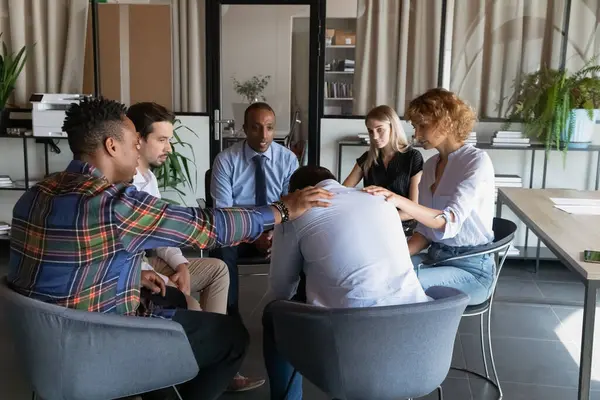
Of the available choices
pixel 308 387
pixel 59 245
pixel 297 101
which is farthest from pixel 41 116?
pixel 59 245

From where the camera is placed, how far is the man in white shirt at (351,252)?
1863mm

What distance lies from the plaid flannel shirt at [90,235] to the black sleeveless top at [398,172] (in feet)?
6.89

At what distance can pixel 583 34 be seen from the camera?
15.8ft

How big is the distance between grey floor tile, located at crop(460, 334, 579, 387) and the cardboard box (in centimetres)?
267

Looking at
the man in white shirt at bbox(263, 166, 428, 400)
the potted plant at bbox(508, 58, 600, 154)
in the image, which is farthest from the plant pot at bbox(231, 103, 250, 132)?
the man in white shirt at bbox(263, 166, 428, 400)

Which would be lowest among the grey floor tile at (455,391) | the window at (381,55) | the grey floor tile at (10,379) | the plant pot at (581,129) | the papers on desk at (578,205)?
the grey floor tile at (10,379)

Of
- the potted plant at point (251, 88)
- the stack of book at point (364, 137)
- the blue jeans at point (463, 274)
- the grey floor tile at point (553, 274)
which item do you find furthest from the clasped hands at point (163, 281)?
the potted plant at point (251, 88)

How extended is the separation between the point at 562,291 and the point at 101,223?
3.66 m

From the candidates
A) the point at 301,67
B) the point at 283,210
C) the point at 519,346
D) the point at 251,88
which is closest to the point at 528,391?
the point at 519,346

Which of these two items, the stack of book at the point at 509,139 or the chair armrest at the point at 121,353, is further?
the stack of book at the point at 509,139

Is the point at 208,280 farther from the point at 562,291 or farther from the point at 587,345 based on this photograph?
the point at 562,291

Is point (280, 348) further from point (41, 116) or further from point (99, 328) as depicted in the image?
point (41, 116)

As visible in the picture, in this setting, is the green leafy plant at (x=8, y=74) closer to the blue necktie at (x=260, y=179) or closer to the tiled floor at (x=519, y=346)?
the tiled floor at (x=519, y=346)

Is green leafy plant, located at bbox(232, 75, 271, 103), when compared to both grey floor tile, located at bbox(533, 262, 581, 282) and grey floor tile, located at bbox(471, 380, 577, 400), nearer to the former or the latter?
grey floor tile, located at bbox(533, 262, 581, 282)
